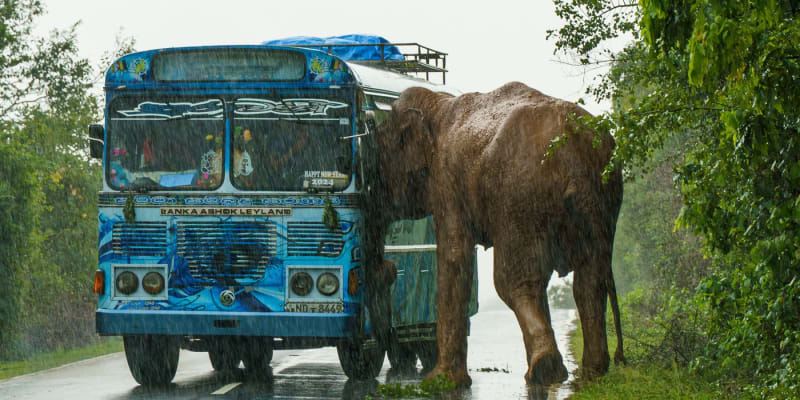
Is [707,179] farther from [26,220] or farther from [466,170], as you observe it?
[26,220]

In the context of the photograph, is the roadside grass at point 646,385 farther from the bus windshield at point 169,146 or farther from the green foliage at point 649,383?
the bus windshield at point 169,146

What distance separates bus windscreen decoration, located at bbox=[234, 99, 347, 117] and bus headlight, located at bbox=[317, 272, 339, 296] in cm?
152

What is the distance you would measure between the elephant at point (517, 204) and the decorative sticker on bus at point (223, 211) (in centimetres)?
126

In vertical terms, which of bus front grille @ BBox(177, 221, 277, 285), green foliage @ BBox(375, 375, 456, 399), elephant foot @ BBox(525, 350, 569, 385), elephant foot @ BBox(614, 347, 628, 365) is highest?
bus front grille @ BBox(177, 221, 277, 285)

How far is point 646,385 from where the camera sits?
1098 cm

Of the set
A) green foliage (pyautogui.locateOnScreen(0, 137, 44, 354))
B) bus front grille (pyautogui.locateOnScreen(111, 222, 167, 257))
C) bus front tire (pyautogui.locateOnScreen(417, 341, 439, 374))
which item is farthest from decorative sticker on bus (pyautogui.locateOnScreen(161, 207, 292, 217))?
green foliage (pyautogui.locateOnScreen(0, 137, 44, 354))

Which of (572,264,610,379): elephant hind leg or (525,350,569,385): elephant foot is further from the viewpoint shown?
(572,264,610,379): elephant hind leg

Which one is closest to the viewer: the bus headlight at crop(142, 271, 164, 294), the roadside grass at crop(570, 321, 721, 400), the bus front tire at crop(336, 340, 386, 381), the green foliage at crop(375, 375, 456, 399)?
the roadside grass at crop(570, 321, 721, 400)

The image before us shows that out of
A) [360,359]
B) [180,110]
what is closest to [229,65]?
[180,110]

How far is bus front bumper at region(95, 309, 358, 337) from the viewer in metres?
11.2

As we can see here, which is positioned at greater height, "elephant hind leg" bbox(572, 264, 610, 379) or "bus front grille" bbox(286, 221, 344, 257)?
"bus front grille" bbox(286, 221, 344, 257)

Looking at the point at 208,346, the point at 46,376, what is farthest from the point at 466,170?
the point at 46,376

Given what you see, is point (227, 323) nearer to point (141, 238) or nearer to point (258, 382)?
point (141, 238)

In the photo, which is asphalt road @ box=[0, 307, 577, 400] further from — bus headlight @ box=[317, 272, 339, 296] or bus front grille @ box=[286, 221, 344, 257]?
bus front grille @ box=[286, 221, 344, 257]
